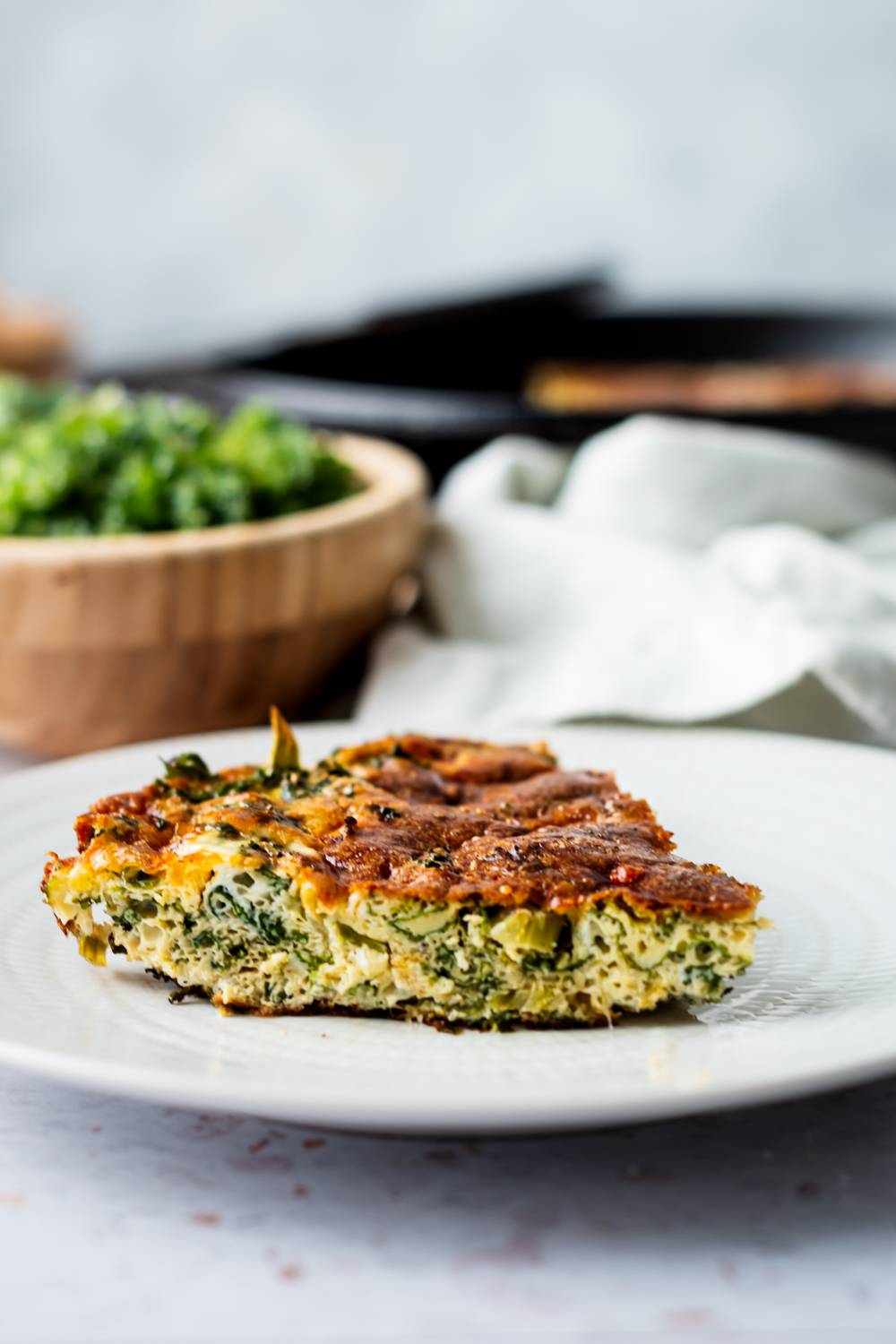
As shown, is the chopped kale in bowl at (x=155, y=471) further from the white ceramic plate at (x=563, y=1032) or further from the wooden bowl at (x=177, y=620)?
the white ceramic plate at (x=563, y=1032)

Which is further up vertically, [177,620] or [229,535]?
[229,535]

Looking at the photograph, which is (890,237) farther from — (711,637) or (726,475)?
(711,637)

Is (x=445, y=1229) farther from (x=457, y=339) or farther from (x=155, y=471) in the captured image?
(x=457, y=339)

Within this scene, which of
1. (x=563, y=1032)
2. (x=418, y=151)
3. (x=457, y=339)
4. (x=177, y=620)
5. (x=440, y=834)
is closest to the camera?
(x=563, y=1032)

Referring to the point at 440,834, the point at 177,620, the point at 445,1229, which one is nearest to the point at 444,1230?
the point at 445,1229

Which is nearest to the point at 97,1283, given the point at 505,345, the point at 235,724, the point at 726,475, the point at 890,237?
the point at 235,724

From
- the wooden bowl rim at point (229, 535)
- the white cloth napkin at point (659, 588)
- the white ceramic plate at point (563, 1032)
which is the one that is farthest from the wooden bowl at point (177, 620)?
the white ceramic plate at point (563, 1032)

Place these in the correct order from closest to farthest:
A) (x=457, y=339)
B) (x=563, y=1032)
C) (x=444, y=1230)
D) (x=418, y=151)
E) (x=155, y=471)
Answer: (x=444, y=1230) → (x=563, y=1032) → (x=155, y=471) → (x=457, y=339) → (x=418, y=151)

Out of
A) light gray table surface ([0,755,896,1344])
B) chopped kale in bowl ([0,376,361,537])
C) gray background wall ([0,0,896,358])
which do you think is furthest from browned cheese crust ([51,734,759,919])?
gray background wall ([0,0,896,358])
